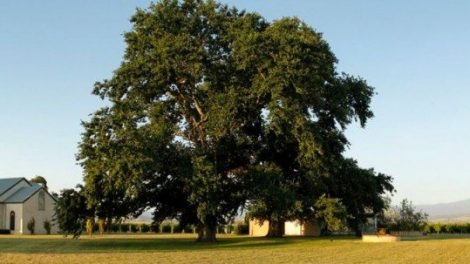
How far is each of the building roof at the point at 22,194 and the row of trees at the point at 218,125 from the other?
35.1 meters

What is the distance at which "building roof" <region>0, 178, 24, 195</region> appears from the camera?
7612 centimetres

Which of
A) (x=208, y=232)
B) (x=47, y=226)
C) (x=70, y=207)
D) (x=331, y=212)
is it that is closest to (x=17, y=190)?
(x=47, y=226)

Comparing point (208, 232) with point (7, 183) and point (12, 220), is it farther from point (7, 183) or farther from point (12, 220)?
point (7, 183)

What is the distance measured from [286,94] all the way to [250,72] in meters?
3.25

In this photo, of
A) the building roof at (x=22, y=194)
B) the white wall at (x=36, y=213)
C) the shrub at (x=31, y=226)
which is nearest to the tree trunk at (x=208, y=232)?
the shrub at (x=31, y=226)

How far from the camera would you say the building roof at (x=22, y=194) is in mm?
73875

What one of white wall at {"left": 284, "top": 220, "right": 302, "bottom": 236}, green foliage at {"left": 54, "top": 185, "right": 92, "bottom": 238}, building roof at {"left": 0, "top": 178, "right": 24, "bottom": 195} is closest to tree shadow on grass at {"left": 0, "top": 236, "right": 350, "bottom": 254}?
green foliage at {"left": 54, "top": 185, "right": 92, "bottom": 238}

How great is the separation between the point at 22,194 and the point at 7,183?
410 cm

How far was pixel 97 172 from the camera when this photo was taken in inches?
1507

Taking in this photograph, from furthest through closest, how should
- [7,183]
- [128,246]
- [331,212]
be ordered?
1. [7,183]
2. [331,212]
3. [128,246]

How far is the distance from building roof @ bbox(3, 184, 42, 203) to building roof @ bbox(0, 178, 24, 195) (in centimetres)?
105

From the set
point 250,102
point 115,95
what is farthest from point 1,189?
point 250,102

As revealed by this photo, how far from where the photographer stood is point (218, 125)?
40406 mm

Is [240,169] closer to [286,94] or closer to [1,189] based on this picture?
[286,94]
